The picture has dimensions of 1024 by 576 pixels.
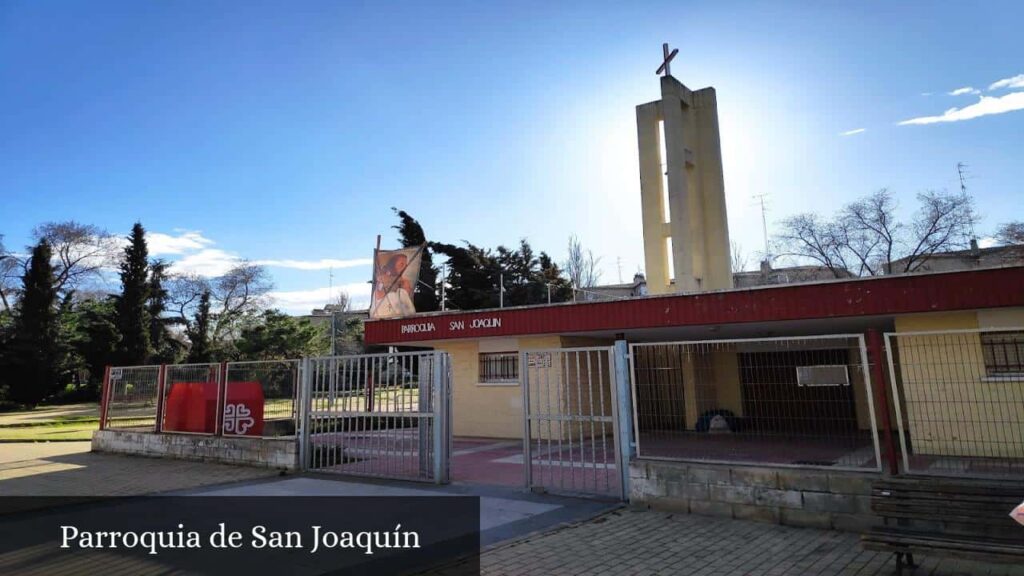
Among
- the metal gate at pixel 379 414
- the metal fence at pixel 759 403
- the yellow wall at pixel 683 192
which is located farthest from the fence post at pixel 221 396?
the yellow wall at pixel 683 192

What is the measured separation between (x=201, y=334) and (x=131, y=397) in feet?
117

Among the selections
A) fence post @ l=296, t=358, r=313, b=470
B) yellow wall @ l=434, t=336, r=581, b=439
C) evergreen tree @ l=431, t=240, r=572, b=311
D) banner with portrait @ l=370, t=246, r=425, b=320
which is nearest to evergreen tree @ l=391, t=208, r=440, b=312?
evergreen tree @ l=431, t=240, r=572, b=311

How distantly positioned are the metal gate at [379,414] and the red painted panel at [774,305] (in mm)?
4795

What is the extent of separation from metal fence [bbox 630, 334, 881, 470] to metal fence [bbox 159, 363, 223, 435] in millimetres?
9287

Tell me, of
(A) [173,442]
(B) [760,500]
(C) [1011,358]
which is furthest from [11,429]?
(C) [1011,358]

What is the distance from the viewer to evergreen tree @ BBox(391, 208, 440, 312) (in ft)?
125

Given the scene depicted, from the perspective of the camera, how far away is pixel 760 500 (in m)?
6.83

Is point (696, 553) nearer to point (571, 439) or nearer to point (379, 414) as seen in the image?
point (571, 439)

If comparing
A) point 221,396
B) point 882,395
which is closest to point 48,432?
point 221,396

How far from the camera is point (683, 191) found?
62.7 ft

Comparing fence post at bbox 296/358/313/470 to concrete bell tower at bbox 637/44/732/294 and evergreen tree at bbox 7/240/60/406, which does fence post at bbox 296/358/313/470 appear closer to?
concrete bell tower at bbox 637/44/732/294

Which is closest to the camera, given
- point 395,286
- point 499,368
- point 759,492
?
point 759,492

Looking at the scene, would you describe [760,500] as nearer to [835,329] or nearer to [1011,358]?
[1011,358]

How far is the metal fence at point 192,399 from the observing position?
1278 centimetres
